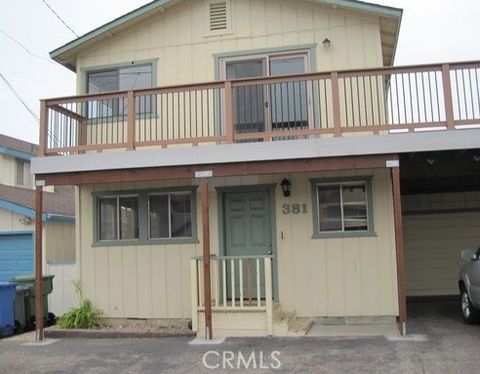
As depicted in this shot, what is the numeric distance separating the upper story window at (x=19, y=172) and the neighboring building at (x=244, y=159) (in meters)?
8.02

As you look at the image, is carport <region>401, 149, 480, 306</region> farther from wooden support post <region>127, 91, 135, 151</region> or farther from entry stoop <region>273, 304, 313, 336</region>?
wooden support post <region>127, 91, 135, 151</region>

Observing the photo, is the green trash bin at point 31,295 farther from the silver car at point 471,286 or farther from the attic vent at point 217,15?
the silver car at point 471,286

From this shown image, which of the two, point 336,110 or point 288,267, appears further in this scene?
point 288,267

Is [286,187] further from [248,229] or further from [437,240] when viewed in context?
[437,240]

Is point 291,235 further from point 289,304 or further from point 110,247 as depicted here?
point 110,247

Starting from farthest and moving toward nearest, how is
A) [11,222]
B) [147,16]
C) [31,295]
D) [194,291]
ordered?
[11,222] < [31,295] < [147,16] < [194,291]

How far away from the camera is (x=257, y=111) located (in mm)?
10328

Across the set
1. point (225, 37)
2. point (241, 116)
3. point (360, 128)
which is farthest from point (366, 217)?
point (225, 37)

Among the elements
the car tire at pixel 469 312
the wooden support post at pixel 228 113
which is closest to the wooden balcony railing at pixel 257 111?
the wooden support post at pixel 228 113

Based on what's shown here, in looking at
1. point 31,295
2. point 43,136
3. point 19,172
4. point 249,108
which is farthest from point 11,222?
point 249,108

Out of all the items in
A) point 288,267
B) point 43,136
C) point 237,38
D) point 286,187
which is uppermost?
point 237,38

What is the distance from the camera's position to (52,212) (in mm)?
14555

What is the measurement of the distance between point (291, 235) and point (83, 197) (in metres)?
3.99

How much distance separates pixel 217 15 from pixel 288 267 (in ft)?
A: 16.1
